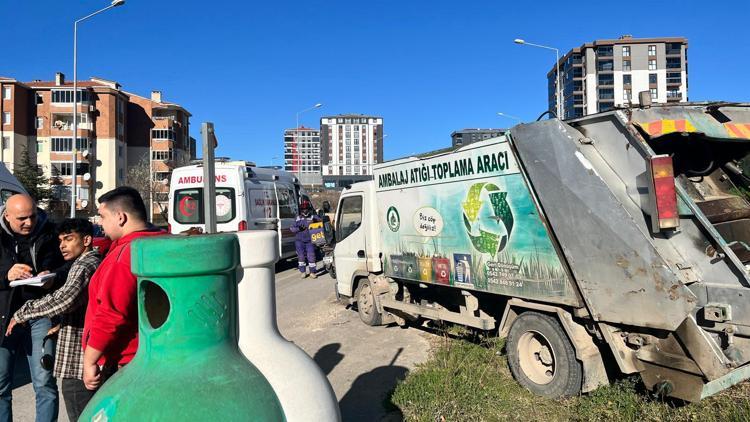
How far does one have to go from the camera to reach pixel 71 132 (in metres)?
58.1

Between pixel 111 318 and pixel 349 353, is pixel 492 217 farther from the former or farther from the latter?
pixel 111 318

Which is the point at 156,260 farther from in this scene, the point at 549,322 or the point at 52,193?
the point at 52,193

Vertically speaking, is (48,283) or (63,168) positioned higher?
(63,168)

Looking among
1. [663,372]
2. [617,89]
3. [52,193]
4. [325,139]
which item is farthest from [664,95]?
[663,372]

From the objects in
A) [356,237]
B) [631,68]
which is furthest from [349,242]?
[631,68]

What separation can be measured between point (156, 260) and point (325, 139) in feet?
425

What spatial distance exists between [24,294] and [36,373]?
1.96 ft

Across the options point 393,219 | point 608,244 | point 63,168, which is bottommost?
point 608,244

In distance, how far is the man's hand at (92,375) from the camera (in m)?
2.33

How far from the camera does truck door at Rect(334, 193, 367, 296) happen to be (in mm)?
7555

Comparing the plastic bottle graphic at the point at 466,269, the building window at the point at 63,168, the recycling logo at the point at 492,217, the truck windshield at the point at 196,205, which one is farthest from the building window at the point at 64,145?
the recycling logo at the point at 492,217

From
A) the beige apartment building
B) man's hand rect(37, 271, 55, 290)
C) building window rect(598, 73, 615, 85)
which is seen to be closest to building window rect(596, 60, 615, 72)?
building window rect(598, 73, 615, 85)

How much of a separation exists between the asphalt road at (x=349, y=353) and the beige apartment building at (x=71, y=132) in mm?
46883

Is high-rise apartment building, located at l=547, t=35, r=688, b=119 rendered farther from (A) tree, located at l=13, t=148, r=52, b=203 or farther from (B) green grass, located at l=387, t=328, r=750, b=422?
(B) green grass, located at l=387, t=328, r=750, b=422
